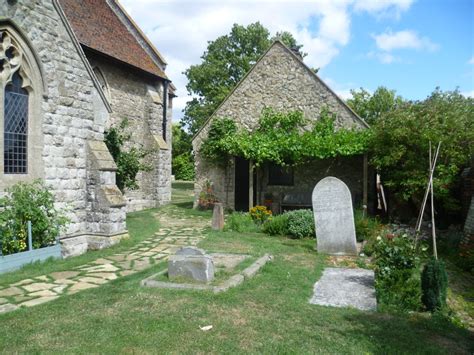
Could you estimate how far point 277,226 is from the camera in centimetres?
1216

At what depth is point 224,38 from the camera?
3800cm

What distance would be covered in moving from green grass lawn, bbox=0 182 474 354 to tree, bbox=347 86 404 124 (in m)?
35.7

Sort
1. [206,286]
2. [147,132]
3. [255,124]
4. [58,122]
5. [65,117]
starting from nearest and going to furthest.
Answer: [206,286]
[58,122]
[65,117]
[255,124]
[147,132]

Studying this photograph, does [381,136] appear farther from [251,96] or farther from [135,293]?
[135,293]

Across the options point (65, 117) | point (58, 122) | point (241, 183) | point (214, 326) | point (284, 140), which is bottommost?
point (214, 326)

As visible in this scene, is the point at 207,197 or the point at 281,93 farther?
the point at 207,197

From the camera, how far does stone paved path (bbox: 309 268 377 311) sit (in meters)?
5.87

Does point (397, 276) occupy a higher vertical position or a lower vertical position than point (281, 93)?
lower

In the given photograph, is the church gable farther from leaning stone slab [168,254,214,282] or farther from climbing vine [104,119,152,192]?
leaning stone slab [168,254,214,282]

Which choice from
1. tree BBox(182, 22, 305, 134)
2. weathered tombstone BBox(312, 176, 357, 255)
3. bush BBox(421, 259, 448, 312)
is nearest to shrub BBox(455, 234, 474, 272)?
weathered tombstone BBox(312, 176, 357, 255)

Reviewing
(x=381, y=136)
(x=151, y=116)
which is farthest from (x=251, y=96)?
(x=381, y=136)

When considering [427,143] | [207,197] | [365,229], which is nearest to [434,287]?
[365,229]

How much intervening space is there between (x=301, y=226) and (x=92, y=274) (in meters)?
6.35

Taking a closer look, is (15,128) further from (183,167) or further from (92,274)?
(183,167)
